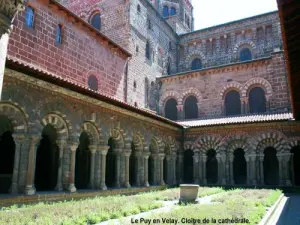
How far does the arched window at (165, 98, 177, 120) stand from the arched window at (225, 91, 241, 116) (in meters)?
3.79

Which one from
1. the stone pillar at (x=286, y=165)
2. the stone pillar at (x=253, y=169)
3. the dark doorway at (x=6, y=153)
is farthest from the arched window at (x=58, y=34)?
the stone pillar at (x=286, y=165)

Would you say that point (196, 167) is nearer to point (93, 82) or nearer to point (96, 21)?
point (93, 82)

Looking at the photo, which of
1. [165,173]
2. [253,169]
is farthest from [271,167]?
[165,173]

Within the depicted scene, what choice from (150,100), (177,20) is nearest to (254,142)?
(150,100)

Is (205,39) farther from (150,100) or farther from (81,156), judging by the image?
(81,156)

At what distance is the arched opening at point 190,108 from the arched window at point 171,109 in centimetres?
84

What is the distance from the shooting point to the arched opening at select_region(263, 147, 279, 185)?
1794 cm

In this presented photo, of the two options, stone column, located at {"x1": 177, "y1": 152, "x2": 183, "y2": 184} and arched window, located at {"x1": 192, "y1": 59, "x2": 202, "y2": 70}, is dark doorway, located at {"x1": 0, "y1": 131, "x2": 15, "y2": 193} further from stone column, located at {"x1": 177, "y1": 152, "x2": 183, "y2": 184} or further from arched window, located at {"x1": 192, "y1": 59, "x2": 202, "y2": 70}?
arched window, located at {"x1": 192, "y1": 59, "x2": 202, "y2": 70}

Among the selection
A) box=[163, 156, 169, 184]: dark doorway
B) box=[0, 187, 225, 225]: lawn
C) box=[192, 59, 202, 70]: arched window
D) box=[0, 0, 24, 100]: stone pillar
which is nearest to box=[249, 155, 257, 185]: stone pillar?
box=[163, 156, 169, 184]: dark doorway

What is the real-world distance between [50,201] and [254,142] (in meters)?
11.7

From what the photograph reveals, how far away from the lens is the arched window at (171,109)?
2241cm

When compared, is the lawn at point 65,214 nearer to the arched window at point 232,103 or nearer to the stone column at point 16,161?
the stone column at point 16,161

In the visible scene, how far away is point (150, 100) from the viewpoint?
21.7m

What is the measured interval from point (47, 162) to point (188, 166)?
10.1 meters
